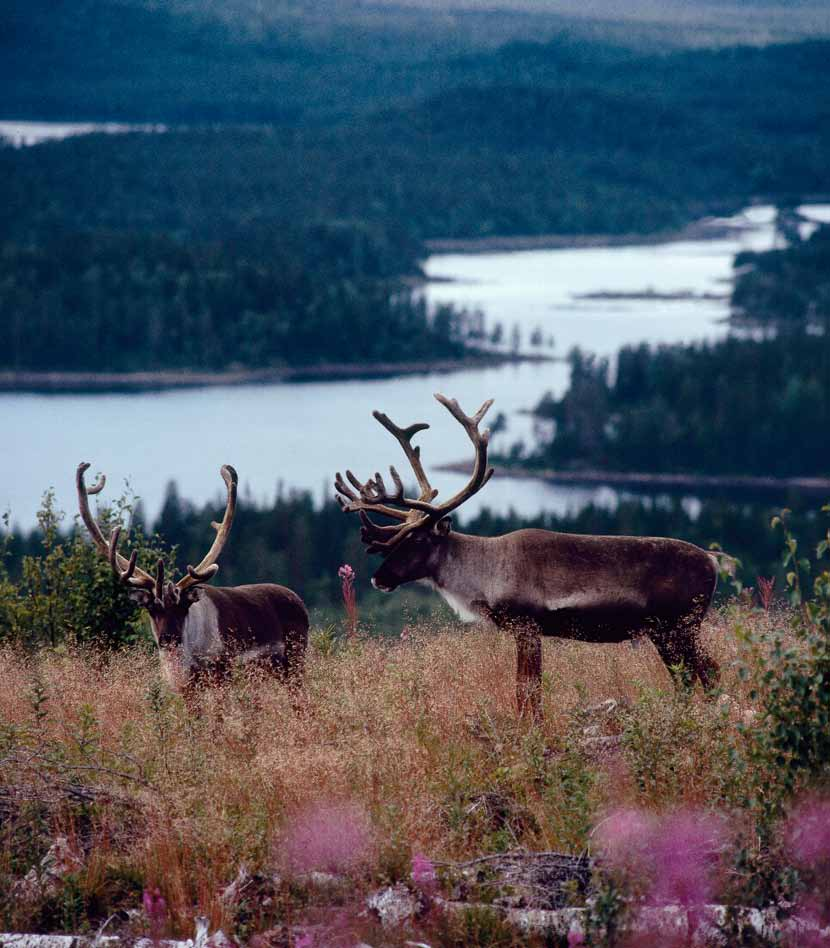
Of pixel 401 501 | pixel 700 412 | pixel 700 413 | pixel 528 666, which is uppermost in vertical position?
pixel 401 501

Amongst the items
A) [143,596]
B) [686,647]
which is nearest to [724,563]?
[686,647]

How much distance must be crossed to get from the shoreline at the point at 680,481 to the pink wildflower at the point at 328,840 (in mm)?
165905

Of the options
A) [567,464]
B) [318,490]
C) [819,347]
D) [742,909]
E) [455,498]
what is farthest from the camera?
[819,347]

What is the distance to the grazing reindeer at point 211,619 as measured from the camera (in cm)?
992

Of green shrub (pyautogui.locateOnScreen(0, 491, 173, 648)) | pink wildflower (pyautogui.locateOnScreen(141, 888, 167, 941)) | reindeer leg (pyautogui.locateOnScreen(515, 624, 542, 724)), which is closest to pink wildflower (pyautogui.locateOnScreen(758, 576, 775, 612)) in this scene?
reindeer leg (pyautogui.locateOnScreen(515, 624, 542, 724))

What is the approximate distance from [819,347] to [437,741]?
193 metres

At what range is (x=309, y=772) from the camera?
334 inches

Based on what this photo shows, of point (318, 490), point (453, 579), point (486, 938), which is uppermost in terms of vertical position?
point (453, 579)

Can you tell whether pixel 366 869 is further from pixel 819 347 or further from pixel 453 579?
pixel 819 347

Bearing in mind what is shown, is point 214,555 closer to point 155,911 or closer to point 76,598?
point 155,911

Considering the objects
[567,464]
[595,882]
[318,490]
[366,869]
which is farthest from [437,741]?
[567,464]

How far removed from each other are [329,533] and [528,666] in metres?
102

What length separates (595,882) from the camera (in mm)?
6969

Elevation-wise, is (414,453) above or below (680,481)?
above
